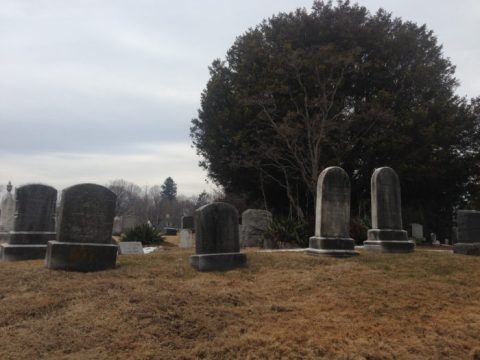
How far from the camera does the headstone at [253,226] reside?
17.6 m

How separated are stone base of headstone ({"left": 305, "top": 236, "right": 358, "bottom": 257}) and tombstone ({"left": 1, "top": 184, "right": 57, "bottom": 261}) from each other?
676cm

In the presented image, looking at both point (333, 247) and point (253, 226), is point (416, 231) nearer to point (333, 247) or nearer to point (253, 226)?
point (253, 226)

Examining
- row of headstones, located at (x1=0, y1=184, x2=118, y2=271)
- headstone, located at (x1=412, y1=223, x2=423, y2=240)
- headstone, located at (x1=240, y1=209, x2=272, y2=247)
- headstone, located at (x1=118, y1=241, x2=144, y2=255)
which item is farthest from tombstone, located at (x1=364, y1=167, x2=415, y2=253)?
headstone, located at (x1=412, y1=223, x2=423, y2=240)

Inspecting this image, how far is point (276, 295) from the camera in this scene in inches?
275

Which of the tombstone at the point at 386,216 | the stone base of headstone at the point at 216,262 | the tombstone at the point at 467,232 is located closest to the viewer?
the stone base of headstone at the point at 216,262

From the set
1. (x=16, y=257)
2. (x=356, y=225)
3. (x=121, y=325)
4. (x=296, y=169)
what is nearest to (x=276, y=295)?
(x=121, y=325)

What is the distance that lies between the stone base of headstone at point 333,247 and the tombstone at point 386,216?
139 cm

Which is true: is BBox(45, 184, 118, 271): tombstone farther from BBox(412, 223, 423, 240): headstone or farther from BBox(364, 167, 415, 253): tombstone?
BBox(412, 223, 423, 240): headstone

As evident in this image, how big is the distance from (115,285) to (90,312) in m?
1.18

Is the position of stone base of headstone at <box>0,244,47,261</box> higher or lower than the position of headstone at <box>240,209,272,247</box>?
lower

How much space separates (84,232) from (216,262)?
2732 millimetres

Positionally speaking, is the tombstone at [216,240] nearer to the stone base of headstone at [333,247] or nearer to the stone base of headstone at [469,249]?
the stone base of headstone at [333,247]

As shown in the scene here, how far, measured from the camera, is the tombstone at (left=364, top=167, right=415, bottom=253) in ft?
37.7

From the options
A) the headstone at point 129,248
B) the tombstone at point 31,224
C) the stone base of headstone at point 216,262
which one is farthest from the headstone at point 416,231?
A: the tombstone at point 31,224
